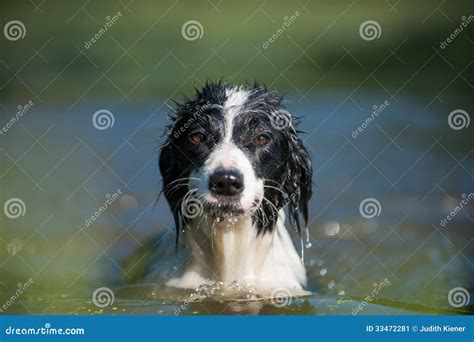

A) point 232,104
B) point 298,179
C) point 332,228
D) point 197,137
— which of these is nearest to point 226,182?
point 197,137

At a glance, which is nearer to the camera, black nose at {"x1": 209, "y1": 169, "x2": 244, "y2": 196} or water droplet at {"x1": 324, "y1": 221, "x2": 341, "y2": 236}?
black nose at {"x1": 209, "y1": 169, "x2": 244, "y2": 196}

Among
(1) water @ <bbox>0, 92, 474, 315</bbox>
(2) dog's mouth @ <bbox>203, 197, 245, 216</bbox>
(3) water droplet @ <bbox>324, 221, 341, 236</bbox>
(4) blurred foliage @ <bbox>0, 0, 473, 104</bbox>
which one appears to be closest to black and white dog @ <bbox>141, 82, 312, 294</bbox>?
(2) dog's mouth @ <bbox>203, 197, 245, 216</bbox>

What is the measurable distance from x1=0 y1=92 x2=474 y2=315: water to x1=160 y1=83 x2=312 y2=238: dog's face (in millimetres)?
331

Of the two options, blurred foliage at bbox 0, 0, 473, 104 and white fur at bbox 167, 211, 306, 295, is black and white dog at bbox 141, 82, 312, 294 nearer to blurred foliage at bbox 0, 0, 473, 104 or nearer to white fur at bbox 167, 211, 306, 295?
white fur at bbox 167, 211, 306, 295

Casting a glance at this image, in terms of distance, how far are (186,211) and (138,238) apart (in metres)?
1.18

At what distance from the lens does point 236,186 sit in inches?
309

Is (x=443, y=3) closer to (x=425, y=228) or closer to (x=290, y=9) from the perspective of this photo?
(x=290, y=9)

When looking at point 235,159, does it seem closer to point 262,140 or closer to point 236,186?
point 236,186

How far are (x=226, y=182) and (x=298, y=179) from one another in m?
1.02

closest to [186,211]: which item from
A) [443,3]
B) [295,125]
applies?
[295,125]

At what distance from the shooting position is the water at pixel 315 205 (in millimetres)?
8820

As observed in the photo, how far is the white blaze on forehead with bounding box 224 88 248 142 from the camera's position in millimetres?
8168

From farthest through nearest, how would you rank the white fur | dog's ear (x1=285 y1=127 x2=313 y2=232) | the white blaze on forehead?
dog's ear (x1=285 y1=127 x2=313 y2=232) → the white fur → the white blaze on forehead

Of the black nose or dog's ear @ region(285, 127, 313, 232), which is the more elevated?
dog's ear @ region(285, 127, 313, 232)
